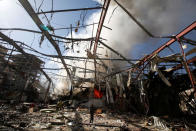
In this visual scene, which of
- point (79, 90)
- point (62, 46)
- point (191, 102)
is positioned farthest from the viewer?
point (79, 90)

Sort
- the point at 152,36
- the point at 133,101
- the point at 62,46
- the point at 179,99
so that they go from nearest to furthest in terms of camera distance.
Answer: the point at 152,36
the point at 62,46
the point at 179,99
the point at 133,101

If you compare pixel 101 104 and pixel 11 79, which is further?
pixel 11 79

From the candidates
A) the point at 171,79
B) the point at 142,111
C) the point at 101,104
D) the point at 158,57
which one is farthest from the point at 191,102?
the point at 101,104

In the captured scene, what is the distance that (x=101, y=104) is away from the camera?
1393 centimetres

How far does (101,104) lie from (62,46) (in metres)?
10.3

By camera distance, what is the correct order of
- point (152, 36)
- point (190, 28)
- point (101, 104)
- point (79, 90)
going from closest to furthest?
1. point (190, 28)
2. point (152, 36)
3. point (101, 104)
4. point (79, 90)

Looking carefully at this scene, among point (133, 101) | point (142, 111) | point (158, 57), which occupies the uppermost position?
point (158, 57)

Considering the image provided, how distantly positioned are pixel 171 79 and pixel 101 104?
29.7 ft

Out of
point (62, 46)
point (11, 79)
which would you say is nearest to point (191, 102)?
point (62, 46)

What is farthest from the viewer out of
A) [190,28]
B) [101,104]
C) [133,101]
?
[101,104]

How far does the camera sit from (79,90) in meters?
15.9

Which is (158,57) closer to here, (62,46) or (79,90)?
(62,46)

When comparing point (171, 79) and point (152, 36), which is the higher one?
point (152, 36)

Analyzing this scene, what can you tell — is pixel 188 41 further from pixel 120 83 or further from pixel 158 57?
pixel 120 83
